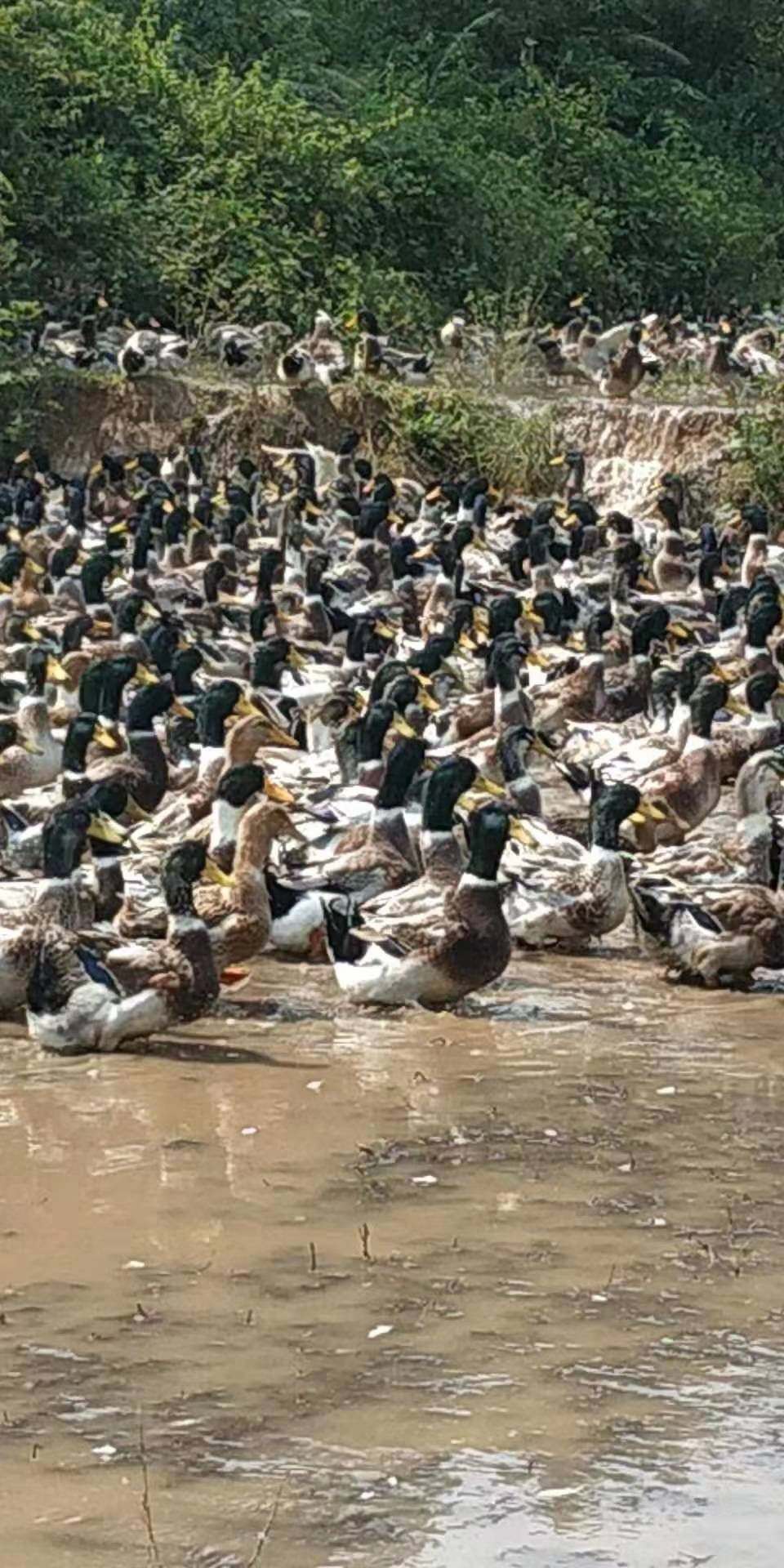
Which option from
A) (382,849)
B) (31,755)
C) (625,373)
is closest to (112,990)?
(382,849)

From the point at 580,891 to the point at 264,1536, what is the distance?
6130 mm

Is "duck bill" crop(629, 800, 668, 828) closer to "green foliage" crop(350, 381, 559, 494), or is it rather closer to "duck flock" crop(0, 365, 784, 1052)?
"duck flock" crop(0, 365, 784, 1052)

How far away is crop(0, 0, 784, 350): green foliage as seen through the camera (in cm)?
3041

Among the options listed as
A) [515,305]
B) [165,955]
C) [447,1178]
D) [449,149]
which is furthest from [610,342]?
[447,1178]

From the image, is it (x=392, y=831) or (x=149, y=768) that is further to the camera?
(x=149, y=768)

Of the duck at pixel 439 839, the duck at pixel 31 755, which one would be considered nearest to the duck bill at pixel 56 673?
the duck at pixel 31 755

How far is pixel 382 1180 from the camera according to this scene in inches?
344

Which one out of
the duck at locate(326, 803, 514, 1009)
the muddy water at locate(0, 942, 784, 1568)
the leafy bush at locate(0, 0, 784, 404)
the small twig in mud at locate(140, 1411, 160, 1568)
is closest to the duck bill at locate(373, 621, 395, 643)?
the duck at locate(326, 803, 514, 1009)

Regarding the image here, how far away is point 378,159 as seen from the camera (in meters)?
32.3

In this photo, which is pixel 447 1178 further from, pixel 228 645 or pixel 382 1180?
pixel 228 645

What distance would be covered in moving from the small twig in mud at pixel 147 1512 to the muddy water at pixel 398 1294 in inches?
0.5

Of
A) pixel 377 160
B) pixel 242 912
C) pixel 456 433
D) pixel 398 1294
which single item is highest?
pixel 377 160

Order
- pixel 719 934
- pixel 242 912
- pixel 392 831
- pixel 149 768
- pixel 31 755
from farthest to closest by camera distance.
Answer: pixel 31 755 < pixel 149 768 < pixel 392 831 < pixel 719 934 < pixel 242 912

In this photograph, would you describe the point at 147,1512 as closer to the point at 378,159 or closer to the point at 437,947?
the point at 437,947
